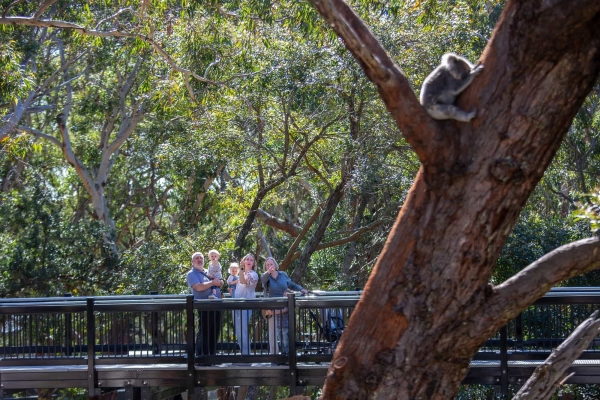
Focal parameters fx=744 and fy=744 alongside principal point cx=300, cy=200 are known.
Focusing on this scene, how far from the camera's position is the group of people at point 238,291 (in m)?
7.21

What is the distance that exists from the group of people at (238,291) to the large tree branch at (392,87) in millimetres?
3927

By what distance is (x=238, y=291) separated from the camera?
8156mm

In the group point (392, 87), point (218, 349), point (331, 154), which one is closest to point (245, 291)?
point (218, 349)

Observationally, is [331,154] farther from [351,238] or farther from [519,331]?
[519,331]

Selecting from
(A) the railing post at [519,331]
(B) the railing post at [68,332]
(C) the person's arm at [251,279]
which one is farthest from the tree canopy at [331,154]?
(B) the railing post at [68,332]

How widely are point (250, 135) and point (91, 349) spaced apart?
635cm

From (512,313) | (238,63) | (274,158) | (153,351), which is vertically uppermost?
(238,63)

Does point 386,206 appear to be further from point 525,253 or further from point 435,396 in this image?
point 435,396

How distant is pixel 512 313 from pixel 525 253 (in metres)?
9.20

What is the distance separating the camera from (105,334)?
772 centimetres

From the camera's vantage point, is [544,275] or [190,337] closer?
[544,275]

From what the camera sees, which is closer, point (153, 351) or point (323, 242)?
point (153, 351)

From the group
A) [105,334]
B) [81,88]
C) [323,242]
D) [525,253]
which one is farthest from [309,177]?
[81,88]

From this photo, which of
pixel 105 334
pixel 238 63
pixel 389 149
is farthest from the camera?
pixel 238 63
